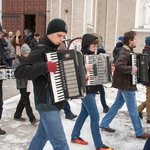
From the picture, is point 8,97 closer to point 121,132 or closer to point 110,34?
point 121,132

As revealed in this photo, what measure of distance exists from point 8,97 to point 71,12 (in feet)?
27.9

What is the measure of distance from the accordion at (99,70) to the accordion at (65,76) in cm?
95

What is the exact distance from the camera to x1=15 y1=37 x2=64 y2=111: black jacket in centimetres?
266

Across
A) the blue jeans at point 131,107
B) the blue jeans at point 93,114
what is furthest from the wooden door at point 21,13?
the blue jeans at point 93,114

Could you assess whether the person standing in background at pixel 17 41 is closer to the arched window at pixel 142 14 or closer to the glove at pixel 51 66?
the arched window at pixel 142 14

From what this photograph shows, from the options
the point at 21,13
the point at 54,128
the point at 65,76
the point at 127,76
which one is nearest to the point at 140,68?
the point at 127,76

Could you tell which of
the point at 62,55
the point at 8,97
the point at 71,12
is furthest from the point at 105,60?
the point at 71,12

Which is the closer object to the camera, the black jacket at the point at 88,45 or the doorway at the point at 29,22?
the black jacket at the point at 88,45

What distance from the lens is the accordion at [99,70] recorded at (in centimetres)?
382

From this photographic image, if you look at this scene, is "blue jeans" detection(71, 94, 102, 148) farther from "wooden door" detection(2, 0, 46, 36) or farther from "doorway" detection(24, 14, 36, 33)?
"doorway" detection(24, 14, 36, 33)

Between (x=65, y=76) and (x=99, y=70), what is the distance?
1356 mm

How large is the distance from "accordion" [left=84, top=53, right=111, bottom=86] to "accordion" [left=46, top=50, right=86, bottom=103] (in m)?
0.95

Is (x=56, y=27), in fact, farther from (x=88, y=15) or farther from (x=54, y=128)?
(x=88, y=15)

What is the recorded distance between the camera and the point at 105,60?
13.4 ft
